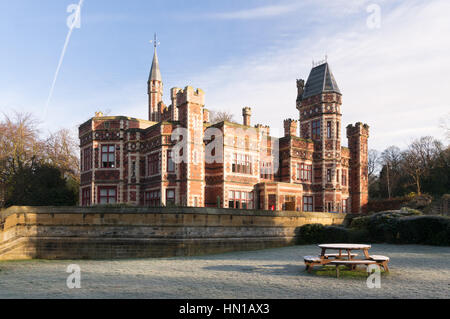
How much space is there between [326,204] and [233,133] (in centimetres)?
1147

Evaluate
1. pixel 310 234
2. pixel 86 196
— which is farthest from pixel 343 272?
pixel 86 196

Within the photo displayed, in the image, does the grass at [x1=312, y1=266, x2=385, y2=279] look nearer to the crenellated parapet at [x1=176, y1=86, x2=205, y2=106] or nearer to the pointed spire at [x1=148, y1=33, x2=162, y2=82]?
the crenellated parapet at [x1=176, y1=86, x2=205, y2=106]

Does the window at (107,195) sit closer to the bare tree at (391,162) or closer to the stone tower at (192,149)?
the stone tower at (192,149)

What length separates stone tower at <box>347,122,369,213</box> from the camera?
41344 mm

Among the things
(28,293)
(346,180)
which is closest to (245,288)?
(28,293)

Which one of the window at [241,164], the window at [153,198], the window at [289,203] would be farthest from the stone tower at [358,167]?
the window at [153,198]

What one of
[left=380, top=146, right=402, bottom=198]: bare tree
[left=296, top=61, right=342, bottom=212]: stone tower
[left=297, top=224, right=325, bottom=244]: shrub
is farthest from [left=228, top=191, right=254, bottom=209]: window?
[left=380, top=146, right=402, bottom=198]: bare tree

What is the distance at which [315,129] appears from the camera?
132 ft

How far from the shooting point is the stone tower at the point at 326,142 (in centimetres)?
3903

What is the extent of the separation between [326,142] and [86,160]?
68.6ft

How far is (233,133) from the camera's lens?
34.3 metres

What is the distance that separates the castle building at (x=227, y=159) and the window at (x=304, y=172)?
9 centimetres

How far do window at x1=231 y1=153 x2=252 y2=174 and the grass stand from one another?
20065 mm

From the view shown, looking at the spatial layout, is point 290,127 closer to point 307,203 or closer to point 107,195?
point 307,203
